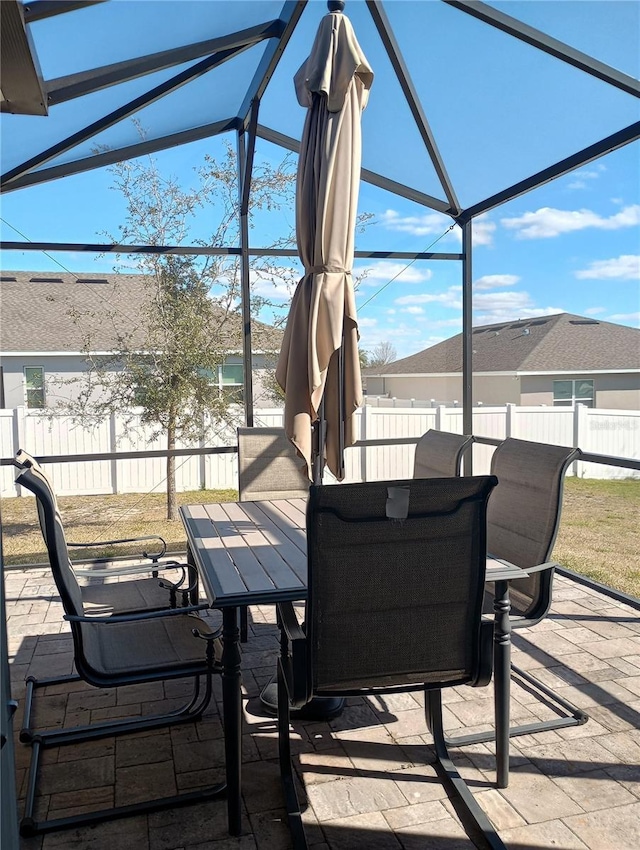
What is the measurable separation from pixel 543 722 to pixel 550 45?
10.1ft

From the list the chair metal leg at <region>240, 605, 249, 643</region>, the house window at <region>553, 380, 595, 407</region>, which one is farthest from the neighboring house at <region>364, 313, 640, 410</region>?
the chair metal leg at <region>240, 605, 249, 643</region>

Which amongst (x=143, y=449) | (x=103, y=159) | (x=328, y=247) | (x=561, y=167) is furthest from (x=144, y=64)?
(x=143, y=449)

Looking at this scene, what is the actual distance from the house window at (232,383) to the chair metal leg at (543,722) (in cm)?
537

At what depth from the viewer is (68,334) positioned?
27.4ft

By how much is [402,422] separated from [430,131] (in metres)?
5.60

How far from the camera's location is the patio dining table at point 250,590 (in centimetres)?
209

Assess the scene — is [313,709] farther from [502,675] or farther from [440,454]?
[440,454]

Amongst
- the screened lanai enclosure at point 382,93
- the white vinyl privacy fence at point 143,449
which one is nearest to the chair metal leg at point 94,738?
the screened lanai enclosure at point 382,93

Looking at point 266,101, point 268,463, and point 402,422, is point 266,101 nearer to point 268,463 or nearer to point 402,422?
point 268,463

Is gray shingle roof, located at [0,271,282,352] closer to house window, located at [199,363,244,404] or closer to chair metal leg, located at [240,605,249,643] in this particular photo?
house window, located at [199,363,244,404]

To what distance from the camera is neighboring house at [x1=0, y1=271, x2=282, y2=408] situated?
7.79 metres

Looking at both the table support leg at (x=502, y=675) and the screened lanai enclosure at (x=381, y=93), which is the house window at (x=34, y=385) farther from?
the table support leg at (x=502, y=675)

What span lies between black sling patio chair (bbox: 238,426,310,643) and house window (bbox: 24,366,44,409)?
5034 millimetres

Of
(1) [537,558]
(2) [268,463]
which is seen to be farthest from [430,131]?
(1) [537,558]
